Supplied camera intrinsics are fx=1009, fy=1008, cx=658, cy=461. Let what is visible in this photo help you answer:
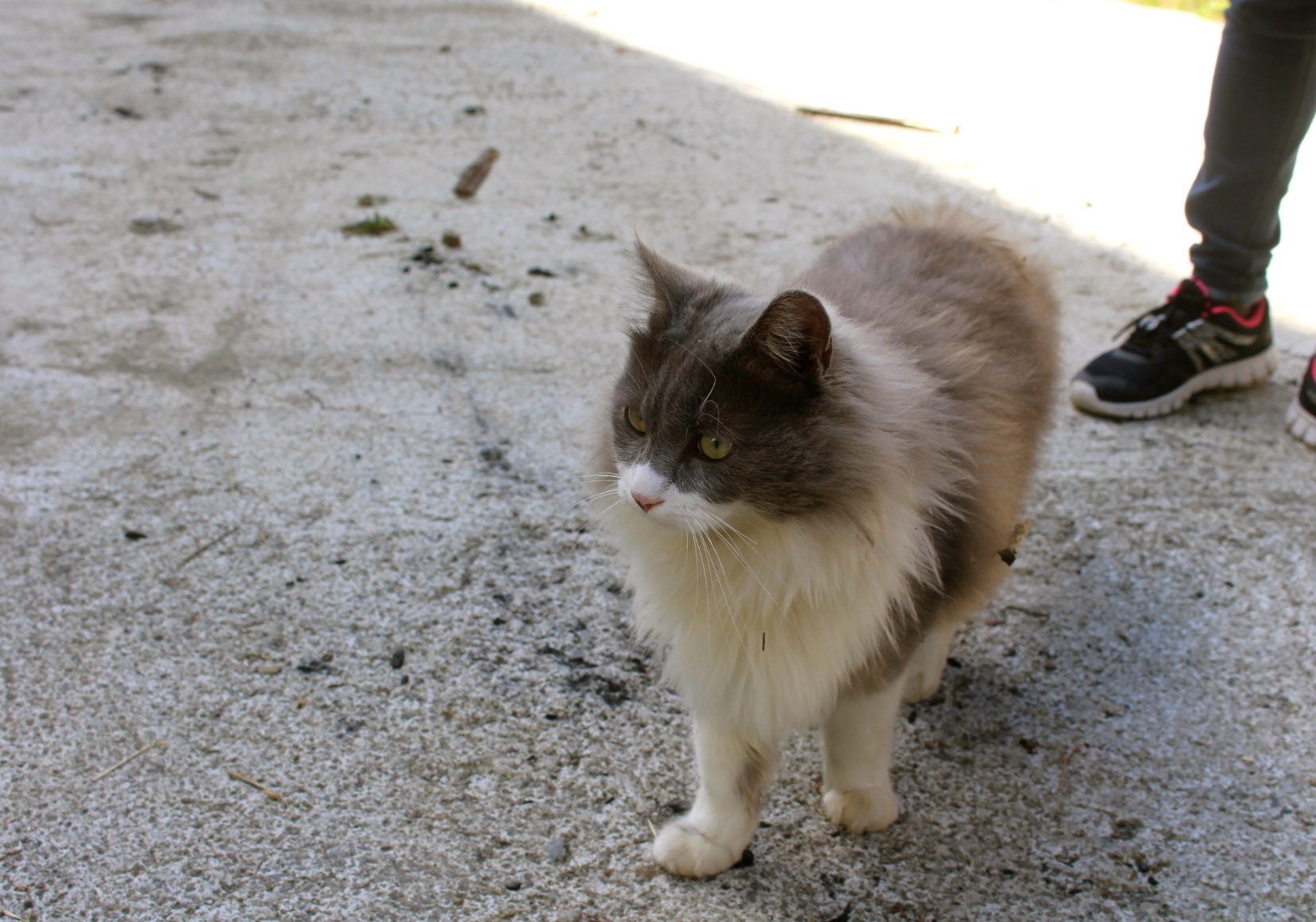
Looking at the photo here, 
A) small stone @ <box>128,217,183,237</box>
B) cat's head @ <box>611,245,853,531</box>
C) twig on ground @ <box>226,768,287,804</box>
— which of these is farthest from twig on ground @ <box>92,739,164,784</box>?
small stone @ <box>128,217,183,237</box>

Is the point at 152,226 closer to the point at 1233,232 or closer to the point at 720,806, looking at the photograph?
the point at 720,806

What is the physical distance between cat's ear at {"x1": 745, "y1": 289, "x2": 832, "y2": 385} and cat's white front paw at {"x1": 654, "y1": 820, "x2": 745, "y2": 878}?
2.95ft

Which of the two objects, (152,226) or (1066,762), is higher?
(152,226)

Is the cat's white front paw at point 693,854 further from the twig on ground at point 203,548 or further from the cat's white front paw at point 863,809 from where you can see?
the twig on ground at point 203,548

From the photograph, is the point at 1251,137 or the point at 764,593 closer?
the point at 764,593

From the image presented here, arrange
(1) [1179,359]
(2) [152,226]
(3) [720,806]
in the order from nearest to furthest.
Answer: (3) [720,806] < (1) [1179,359] < (2) [152,226]

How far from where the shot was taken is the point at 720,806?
6.17 feet

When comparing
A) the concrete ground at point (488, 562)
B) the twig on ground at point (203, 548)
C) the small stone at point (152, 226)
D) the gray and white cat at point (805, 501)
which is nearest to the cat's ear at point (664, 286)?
the gray and white cat at point (805, 501)

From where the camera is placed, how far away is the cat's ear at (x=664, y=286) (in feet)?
5.82

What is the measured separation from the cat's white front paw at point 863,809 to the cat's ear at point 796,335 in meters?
0.86

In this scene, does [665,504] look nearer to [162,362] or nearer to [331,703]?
[331,703]

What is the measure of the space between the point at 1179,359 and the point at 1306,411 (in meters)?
0.37

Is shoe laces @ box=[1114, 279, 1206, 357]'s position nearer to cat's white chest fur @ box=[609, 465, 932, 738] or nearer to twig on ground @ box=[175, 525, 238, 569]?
cat's white chest fur @ box=[609, 465, 932, 738]

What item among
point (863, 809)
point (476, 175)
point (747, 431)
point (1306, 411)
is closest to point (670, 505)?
point (747, 431)
